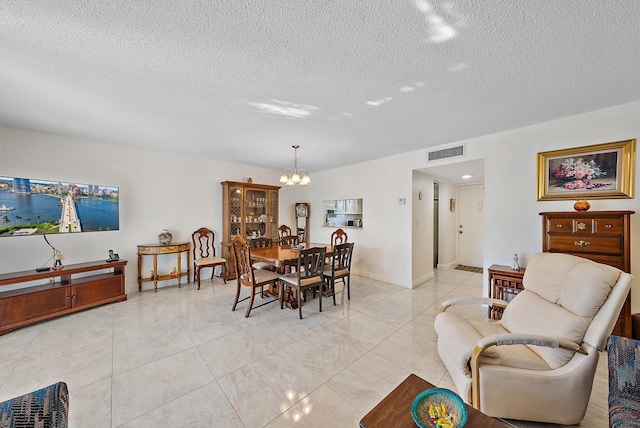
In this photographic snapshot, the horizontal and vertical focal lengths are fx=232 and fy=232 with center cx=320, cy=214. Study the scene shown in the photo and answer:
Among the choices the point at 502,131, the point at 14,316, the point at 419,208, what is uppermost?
the point at 502,131

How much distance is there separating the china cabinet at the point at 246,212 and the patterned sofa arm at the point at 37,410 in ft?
12.1

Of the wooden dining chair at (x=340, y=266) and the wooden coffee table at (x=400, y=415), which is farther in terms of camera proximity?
the wooden dining chair at (x=340, y=266)

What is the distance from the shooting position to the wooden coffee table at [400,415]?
100 cm

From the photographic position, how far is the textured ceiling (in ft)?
4.37

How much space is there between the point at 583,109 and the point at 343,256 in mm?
3219

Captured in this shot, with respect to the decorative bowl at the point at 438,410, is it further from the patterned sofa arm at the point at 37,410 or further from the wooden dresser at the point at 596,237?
the wooden dresser at the point at 596,237

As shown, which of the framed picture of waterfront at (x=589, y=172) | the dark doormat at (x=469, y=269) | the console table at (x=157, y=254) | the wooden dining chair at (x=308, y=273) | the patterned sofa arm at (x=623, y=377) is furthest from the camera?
the dark doormat at (x=469, y=269)

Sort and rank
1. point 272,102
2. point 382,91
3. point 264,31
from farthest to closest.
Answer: point 272,102, point 382,91, point 264,31

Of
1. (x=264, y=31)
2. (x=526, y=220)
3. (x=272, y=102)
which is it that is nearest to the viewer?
(x=264, y=31)

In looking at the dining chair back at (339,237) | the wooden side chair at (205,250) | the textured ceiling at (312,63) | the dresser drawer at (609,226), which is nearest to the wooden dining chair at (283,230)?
the dining chair back at (339,237)

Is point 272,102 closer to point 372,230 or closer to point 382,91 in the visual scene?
point 382,91

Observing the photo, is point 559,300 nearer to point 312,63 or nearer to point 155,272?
point 312,63

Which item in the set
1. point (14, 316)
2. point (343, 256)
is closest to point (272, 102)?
point (343, 256)

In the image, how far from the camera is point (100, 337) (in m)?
2.47
